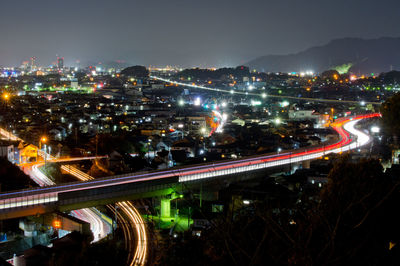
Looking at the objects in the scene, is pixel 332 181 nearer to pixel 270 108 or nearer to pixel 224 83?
pixel 270 108

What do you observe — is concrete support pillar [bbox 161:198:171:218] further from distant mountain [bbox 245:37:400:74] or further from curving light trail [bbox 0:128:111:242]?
distant mountain [bbox 245:37:400:74]

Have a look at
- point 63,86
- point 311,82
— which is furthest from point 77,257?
point 311,82

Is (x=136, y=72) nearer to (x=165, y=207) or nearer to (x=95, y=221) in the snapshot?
(x=165, y=207)

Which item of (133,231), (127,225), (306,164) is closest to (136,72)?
(306,164)

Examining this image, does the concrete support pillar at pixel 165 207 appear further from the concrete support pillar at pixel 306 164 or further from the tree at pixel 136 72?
the tree at pixel 136 72

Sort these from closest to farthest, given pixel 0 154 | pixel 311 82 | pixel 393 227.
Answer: pixel 393 227, pixel 0 154, pixel 311 82

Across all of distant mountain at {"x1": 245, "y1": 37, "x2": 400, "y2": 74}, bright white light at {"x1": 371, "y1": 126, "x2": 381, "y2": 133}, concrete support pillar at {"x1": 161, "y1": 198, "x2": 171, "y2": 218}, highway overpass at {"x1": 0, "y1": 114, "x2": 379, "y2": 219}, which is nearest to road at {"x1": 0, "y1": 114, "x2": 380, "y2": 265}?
highway overpass at {"x1": 0, "y1": 114, "x2": 379, "y2": 219}

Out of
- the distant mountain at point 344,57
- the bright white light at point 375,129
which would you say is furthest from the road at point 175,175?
the distant mountain at point 344,57
